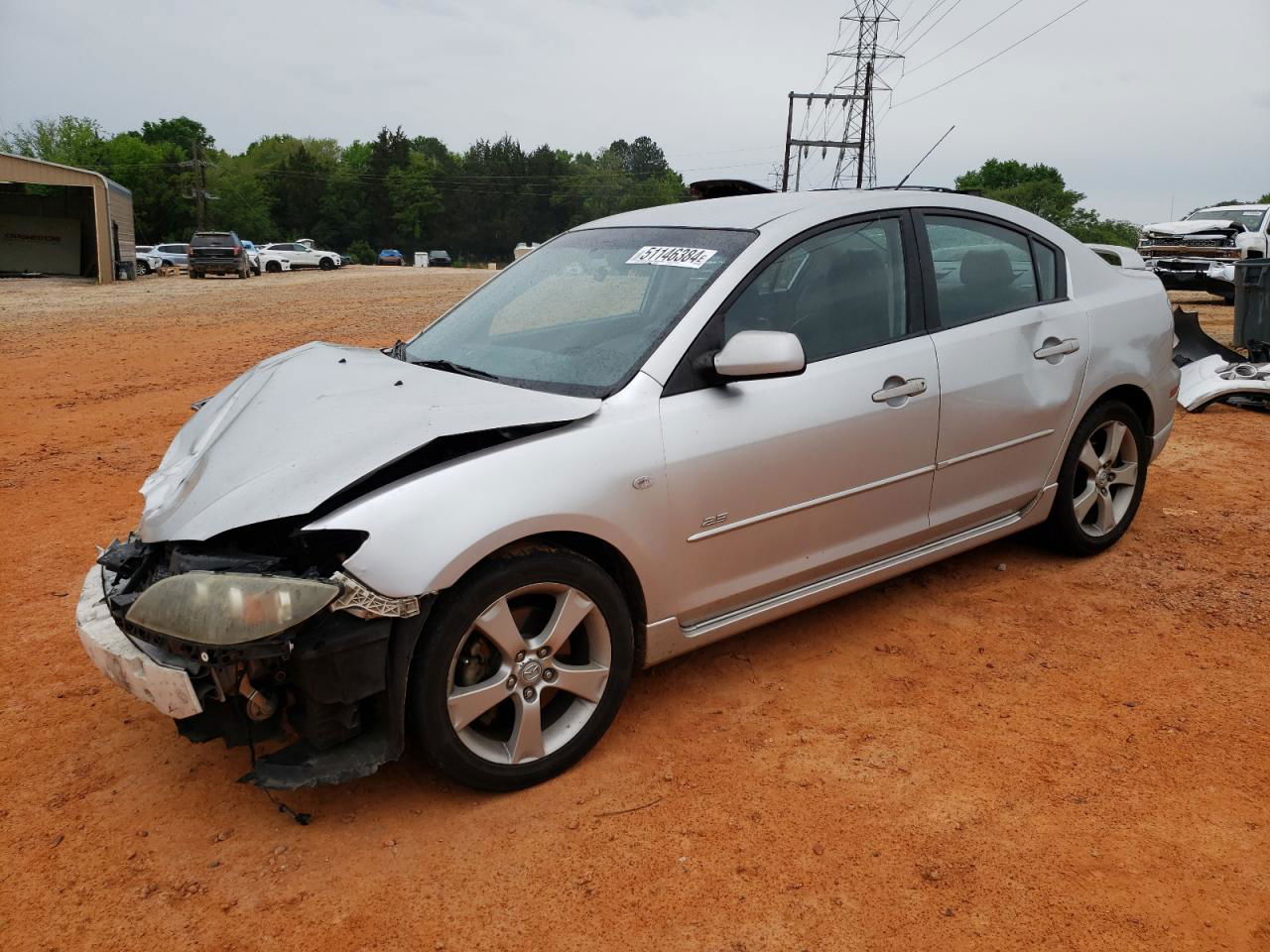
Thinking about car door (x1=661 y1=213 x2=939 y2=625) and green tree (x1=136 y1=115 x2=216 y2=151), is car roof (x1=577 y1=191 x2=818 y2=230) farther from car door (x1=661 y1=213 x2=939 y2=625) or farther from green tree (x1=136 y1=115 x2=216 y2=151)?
green tree (x1=136 y1=115 x2=216 y2=151)

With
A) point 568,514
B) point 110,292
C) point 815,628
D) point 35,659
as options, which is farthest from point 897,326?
point 110,292

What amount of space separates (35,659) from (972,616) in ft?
12.8

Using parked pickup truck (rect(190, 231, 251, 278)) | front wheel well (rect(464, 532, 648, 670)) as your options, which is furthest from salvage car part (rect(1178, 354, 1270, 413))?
parked pickup truck (rect(190, 231, 251, 278))

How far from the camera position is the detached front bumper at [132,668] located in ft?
8.42

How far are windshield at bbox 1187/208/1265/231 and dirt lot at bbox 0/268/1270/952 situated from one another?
18.2 meters

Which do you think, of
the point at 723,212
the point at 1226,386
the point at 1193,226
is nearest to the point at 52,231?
the point at 1193,226

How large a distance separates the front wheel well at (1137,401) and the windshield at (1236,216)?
17523mm

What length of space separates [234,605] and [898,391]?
7.92 feet

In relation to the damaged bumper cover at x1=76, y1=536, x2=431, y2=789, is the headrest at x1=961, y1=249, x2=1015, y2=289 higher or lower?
higher

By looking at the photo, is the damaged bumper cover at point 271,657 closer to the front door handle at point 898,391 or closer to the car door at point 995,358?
the front door handle at point 898,391

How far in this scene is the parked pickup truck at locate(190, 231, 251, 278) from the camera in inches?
1335

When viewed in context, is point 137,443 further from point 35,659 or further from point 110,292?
point 110,292

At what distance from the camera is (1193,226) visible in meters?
19.0

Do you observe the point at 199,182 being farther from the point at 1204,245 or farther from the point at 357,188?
the point at 1204,245
